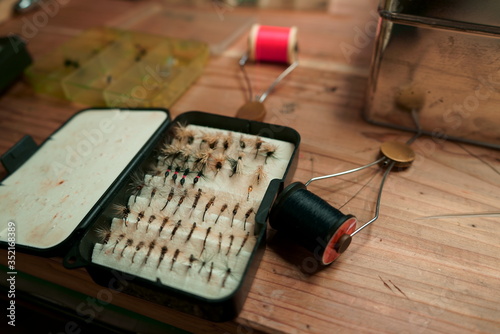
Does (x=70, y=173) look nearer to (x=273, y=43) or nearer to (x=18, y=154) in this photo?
(x=18, y=154)

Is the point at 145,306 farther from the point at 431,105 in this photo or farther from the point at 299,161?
the point at 431,105

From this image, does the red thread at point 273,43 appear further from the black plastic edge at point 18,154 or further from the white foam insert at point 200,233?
the black plastic edge at point 18,154

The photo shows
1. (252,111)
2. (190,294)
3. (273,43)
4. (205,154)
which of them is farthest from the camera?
(273,43)

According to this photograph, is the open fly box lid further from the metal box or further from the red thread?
the red thread

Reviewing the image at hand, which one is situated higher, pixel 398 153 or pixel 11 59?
pixel 11 59

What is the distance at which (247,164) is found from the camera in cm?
84

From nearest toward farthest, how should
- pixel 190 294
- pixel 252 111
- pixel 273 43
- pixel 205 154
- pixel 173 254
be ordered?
pixel 190 294
pixel 173 254
pixel 205 154
pixel 252 111
pixel 273 43

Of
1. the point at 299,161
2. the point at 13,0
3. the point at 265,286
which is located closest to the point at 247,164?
the point at 299,161

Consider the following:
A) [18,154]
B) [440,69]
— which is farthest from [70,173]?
[440,69]

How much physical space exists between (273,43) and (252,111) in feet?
1.01

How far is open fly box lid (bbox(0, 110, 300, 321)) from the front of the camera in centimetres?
66

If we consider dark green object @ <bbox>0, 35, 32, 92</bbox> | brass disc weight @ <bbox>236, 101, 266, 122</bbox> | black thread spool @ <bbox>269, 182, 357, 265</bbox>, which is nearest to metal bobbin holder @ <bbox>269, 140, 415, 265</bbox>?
black thread spool @ <bbox>269, 182, 357, 265</bbox>

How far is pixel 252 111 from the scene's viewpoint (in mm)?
1058

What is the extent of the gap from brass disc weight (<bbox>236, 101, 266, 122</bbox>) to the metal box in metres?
0.29
